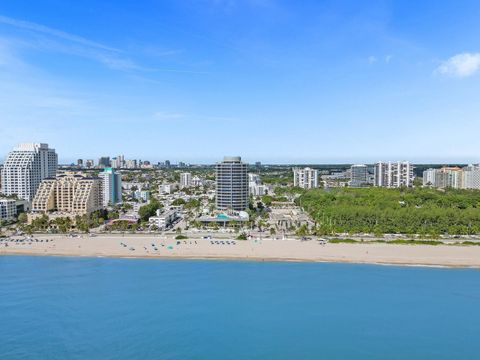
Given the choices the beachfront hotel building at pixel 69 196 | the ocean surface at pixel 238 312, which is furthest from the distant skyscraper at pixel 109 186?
the ocean surface at pixel 238 312

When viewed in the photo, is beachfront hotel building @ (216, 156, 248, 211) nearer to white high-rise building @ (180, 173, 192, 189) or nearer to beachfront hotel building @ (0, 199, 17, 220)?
beachfront hotel building @ (0, 199, 17, 220)

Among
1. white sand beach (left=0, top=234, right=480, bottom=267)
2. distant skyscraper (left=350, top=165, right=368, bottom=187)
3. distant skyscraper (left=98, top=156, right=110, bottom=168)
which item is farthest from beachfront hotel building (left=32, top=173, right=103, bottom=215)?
distant skyscraper (left=98, top=156, right=110, bottom=168)

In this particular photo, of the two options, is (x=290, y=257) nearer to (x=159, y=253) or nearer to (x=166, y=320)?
(x=159, y=253)

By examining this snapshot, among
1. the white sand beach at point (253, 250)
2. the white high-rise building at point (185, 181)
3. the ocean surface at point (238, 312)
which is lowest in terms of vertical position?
the ocean surface at point (238, 312)

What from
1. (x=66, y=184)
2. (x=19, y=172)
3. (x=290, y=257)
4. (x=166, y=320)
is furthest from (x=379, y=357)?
(x=19, y=172)

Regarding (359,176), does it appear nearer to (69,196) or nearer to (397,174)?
(397,174)

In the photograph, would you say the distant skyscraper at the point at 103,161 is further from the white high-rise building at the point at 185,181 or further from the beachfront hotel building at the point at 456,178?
the beachfront hotel building at the point at 456,178
